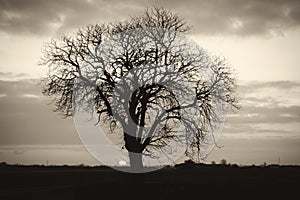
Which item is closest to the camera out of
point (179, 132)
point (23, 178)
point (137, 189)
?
point (137, 189)

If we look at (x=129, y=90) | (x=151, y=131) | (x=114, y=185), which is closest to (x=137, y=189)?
(x=114, y=185)

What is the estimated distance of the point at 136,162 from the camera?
39.8m

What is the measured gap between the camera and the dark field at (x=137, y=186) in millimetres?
35750

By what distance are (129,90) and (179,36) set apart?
5962mm

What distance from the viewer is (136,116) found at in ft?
131

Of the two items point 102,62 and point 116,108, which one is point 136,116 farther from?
point 102,62

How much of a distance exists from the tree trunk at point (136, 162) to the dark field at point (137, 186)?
523 mm

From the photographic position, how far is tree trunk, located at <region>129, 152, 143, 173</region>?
130 feet

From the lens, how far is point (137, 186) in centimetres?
3800

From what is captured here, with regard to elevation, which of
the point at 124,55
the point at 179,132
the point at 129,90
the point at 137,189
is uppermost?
the point at 124,55

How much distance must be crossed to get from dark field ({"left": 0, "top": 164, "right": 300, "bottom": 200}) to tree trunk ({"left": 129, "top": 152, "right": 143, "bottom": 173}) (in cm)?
52

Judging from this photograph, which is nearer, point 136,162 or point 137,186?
point 137,186

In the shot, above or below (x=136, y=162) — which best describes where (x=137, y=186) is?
below

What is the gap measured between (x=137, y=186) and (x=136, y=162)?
94.3 inches
